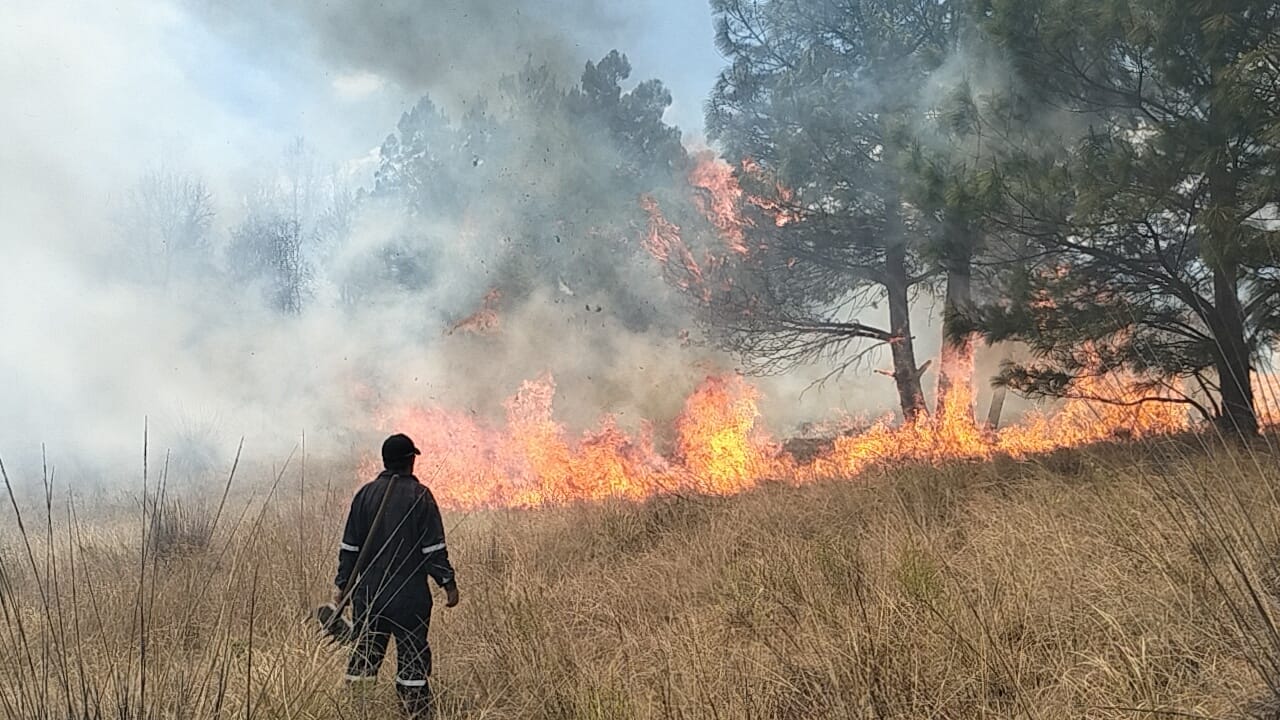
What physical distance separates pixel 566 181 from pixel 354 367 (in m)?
6.10

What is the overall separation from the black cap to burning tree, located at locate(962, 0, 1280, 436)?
199 inches

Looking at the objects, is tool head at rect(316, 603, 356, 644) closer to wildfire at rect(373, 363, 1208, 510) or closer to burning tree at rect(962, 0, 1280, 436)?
wildfire at rect(373, 363, 1208, 510)

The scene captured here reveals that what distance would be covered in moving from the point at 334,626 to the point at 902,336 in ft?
35.4

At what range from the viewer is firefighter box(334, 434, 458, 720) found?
3.79 meters

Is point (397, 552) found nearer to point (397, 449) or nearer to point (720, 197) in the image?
point (397, 449)

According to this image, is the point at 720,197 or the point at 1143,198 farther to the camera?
the point at 720,197

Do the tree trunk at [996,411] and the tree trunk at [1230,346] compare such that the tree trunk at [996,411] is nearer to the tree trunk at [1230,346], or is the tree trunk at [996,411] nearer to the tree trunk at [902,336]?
the tree trunk at [902,336]

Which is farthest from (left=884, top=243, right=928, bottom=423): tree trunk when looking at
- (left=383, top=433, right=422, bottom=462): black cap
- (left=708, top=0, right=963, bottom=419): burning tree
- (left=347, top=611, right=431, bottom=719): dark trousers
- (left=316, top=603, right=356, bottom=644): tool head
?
(left=316, top=603, right=356, bottom=644): tool head

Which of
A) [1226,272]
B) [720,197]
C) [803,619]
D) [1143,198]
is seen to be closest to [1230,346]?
[1226,272]

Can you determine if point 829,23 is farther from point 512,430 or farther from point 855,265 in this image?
point 512,430

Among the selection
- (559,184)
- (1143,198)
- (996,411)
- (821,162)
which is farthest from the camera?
(559,184)

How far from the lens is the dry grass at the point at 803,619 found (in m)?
2.84

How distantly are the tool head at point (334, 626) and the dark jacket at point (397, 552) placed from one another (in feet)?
0.56

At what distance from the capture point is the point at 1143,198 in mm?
6066
